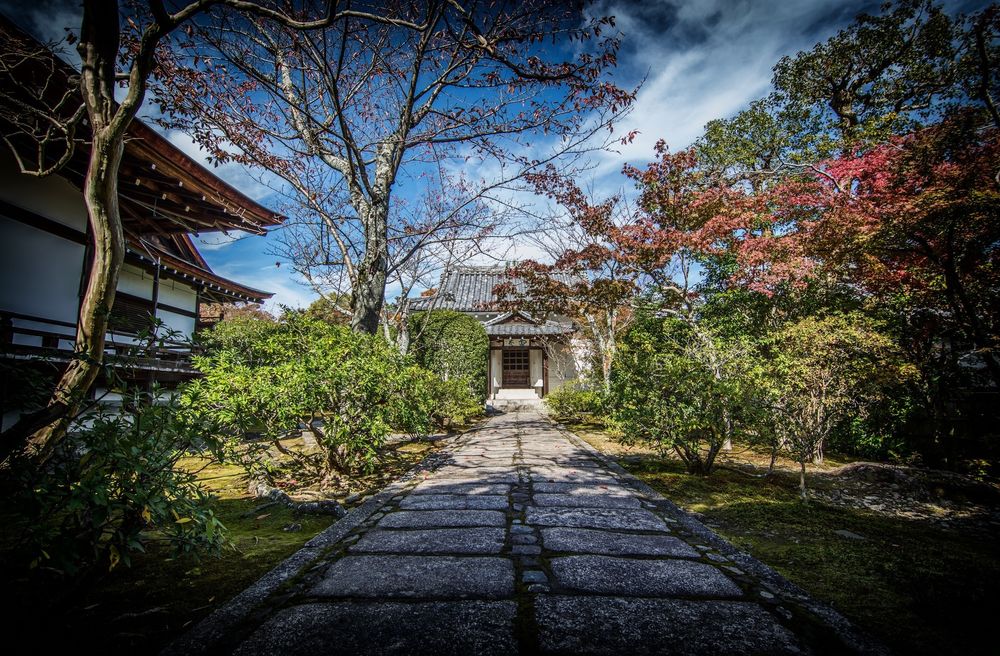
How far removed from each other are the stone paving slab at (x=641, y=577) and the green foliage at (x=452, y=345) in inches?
451

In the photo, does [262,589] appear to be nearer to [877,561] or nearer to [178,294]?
[877,561]

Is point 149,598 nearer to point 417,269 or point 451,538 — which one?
point 451,538

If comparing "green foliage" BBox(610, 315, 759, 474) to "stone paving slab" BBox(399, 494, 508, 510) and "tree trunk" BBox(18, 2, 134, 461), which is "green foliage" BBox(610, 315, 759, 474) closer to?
"stone paving slab" BBox(399, 494, 508, 510)

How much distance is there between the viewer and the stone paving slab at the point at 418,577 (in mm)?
1817

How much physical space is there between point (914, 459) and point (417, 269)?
9.79 metres

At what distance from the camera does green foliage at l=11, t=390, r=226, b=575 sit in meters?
1.27

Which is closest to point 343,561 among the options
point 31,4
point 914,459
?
point 31,4

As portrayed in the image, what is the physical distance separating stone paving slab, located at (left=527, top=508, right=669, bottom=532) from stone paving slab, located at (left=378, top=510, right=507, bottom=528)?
11.0 inches

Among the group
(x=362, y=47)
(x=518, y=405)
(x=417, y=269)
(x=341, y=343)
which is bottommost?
(x=518, y=405)

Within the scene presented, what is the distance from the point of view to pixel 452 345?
14.1 metres

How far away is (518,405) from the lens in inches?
609

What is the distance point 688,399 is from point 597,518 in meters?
2.03

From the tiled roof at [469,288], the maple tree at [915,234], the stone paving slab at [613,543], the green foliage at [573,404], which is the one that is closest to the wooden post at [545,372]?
the tiled roof at [469,288]

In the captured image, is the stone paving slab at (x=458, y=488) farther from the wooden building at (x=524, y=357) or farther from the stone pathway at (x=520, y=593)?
the wooden building at (x=524, y=357)
